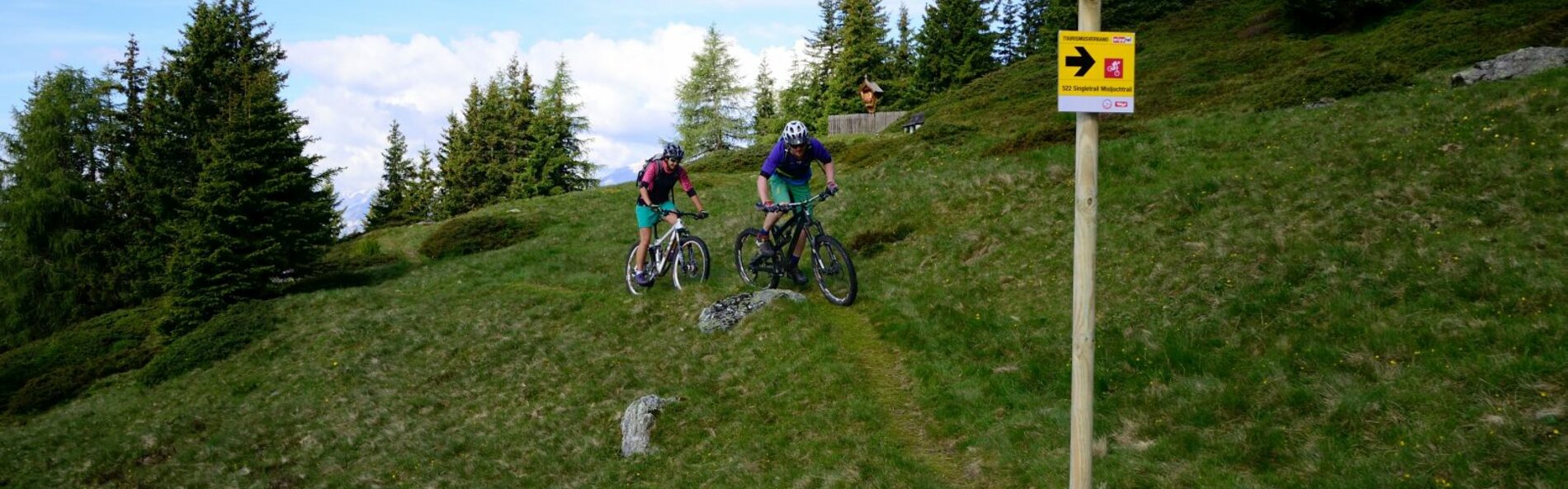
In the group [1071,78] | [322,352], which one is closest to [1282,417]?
[1071,78]

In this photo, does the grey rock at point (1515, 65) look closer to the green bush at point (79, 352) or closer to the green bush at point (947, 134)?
the green bush at point (947, 134)

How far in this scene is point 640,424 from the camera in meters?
11.7

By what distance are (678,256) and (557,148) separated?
47.9m

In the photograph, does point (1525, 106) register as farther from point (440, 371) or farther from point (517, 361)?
point (440, 371)

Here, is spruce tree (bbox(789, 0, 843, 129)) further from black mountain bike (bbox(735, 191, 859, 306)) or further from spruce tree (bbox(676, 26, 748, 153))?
black mountain bike (bbox(735, 191, 859, 306))

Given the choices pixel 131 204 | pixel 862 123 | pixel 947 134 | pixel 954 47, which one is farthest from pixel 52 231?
pixel 954 47

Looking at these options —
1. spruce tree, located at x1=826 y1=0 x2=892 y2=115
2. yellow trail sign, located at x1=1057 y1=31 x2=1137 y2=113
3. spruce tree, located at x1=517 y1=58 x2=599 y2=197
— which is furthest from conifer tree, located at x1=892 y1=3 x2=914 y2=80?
yellow trail sign, located at x1=1057 y1=31 x2=1137 y2=113

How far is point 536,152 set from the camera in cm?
6053

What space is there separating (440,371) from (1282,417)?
50.7 ft

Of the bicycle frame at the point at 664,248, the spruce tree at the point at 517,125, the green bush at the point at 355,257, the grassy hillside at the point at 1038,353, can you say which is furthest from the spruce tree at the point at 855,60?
the bicycle frame at the point at 664,248

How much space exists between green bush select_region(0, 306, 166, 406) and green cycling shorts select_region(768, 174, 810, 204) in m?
23.0

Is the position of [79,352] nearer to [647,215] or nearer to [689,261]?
[647,215]

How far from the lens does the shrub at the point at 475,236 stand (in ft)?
114

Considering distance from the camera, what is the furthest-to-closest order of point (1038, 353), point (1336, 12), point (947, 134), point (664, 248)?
point (1336, 12)
point (947, 134)
point (664, 248)
point (1038, 353)
